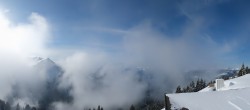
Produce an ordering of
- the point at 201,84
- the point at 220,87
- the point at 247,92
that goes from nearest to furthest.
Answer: the point at 247,92, the point at 220,87, the point at 201,84

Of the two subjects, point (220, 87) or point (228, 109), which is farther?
point (220, 87)

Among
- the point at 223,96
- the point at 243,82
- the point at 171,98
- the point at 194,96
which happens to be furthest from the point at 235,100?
the point at 243,82

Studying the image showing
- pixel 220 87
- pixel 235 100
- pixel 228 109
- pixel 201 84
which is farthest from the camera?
pixel 201 84

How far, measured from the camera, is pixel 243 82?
6969 centimetres

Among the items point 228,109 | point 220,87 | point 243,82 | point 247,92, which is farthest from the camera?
point 243,82

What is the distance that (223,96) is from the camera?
25703 millimetres

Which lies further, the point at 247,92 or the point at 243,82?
the point at 243,82

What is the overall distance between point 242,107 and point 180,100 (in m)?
4.62

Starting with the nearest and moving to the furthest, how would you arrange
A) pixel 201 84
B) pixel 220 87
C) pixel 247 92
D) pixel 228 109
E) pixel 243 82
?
pixel 228 109 → pixel 247 92 → pixel 220 87 → pixel 243 82 → pixel 201 84

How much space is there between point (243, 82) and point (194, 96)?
48.6m

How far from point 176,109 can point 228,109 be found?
3.83 metres

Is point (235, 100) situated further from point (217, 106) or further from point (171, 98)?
point (171, 98)

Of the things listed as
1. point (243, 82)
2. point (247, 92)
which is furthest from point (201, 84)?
point (247, 92)

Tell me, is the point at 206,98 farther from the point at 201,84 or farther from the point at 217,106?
the point at 201,84
